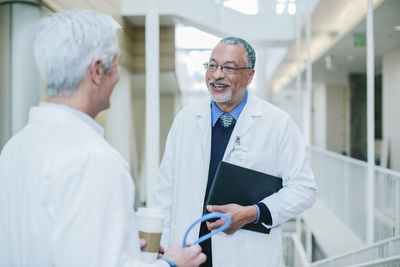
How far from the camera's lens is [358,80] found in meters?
10.2

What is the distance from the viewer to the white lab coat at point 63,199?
76cm

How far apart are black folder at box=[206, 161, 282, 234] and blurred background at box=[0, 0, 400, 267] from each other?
0.61m

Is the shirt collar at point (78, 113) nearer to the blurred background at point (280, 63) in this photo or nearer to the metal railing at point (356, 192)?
the blurred background at point (280, 63)

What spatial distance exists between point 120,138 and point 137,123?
89.5 inches

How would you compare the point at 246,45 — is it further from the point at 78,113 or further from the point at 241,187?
the point at 78,113

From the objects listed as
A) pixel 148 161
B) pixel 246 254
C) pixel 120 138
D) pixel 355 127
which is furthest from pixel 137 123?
pixel 355 127

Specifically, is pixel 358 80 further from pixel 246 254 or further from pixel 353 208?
pixel 246 254

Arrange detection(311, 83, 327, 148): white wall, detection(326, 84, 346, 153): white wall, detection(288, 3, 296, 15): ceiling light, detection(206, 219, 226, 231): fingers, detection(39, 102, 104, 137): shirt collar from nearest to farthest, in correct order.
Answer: detection(39, 102, 104, 137): shirt collar
detection(206, 219, 226, 231): fingers
detection(288, 3, 296, 15): ceiling light
detection(326, 84, 346, 153): white wall
detection(311, 83, 327, 148): white wall

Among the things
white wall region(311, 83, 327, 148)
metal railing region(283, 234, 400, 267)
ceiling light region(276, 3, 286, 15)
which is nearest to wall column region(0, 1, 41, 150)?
metal railing region(283, 234, 400, 267)

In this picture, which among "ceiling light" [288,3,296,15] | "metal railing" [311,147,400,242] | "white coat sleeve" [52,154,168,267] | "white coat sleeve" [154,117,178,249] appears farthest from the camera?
"ceiling light" [288,3,296,15]

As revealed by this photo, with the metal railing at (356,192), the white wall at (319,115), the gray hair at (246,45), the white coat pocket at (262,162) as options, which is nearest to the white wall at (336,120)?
the white wall at (319,115)

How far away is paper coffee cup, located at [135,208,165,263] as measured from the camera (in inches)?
39.8

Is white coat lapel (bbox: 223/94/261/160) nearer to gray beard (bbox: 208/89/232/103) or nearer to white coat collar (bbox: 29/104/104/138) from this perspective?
gray beard (bbox: 208/89/232/103)

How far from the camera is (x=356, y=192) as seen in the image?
195 inches
